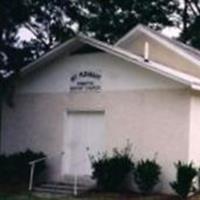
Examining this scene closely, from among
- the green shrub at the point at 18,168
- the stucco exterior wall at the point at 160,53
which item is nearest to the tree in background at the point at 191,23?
the stucco exterior wall at the point at 160,53

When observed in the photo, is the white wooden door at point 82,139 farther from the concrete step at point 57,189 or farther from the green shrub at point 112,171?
the green shrub at point 112,171

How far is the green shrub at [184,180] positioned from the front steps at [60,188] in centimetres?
306

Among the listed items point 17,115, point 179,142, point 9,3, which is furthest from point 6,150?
point 179,142

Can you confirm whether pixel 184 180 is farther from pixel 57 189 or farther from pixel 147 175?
pixel 57 189

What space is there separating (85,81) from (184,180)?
16.9ft

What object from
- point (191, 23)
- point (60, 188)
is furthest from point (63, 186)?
point (191, 23)

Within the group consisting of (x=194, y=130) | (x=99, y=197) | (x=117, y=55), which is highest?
(x=117, y=55)

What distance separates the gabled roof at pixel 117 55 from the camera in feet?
58.2

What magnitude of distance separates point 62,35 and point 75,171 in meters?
10.2

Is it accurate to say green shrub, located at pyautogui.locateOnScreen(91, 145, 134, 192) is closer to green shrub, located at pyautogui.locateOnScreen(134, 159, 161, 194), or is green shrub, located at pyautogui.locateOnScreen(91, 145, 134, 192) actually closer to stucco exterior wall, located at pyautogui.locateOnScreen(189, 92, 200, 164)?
green shrub, located at pyautogui.locateOnScreen(134, 159, 161, 194)

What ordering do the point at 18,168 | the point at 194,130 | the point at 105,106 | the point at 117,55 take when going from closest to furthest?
1. the point at 194,130
2. the point at 117,55
3. the point at 105,106
4. the point at 18,168

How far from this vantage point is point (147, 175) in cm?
1759

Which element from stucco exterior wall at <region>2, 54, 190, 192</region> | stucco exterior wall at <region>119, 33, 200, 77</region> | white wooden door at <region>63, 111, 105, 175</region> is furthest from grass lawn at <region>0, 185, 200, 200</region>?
stucco exterior wall at <region>119, 33, 200, 77</region>

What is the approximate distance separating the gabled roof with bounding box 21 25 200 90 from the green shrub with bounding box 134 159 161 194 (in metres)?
2.62
